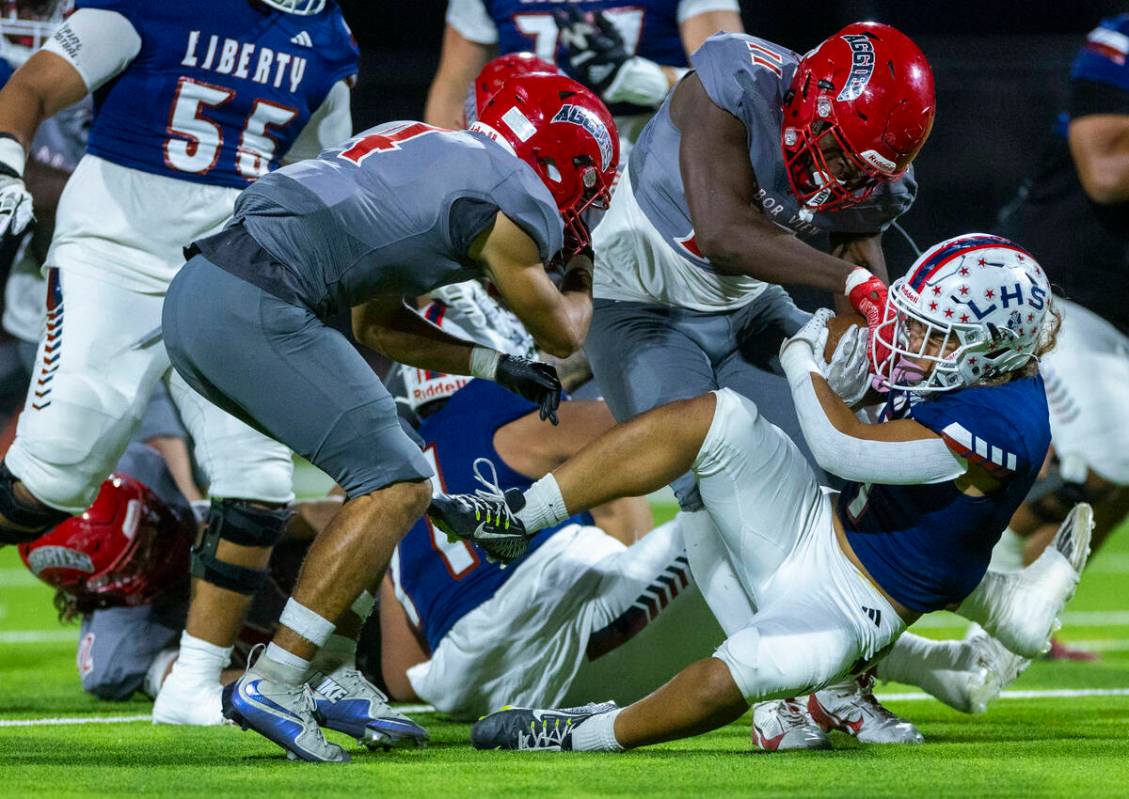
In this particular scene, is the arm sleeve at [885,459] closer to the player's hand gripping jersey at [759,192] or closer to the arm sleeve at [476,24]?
→ the player's hand gripping jersey at [759,192]

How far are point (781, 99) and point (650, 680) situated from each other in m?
1.56

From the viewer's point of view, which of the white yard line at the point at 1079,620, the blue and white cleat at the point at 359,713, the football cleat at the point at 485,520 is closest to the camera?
the football cleat at the point at 485,520

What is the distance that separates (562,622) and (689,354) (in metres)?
0.78

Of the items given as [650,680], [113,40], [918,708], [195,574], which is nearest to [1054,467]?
[918,708]

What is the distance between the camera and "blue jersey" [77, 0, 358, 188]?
192 inches

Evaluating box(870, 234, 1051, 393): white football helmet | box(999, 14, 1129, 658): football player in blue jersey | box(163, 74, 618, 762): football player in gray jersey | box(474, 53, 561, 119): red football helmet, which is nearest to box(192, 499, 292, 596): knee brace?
box(163, 74, 618, 762): football player in gray jersey

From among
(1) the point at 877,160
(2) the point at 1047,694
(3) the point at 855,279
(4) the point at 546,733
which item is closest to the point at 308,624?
(4) the point at 546,733

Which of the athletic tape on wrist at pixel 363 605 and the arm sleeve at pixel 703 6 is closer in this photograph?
the athletic tape on wrist at pixel 363 605

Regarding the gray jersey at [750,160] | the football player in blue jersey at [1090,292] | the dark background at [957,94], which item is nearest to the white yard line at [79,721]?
the gray jersey at [750,160]

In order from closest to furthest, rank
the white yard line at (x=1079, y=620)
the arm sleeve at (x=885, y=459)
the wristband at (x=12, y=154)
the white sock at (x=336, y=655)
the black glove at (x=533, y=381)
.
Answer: the arm sleeve at (x=885, y=459)
the black glove at (x=533, y=381)
the white sock at (x=336, y=655)
the wristband at (x=12, y=154)
the white yard line at (x=1079, y=620)

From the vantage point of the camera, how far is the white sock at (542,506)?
3.90 m

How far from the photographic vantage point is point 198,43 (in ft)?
16.1

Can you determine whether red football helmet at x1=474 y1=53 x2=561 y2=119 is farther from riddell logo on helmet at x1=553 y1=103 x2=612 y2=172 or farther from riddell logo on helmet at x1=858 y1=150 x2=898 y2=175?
riddell logo on helmet at x1=858 y1=150 x2=898 y2=175

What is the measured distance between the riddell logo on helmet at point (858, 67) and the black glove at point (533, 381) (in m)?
0.95
